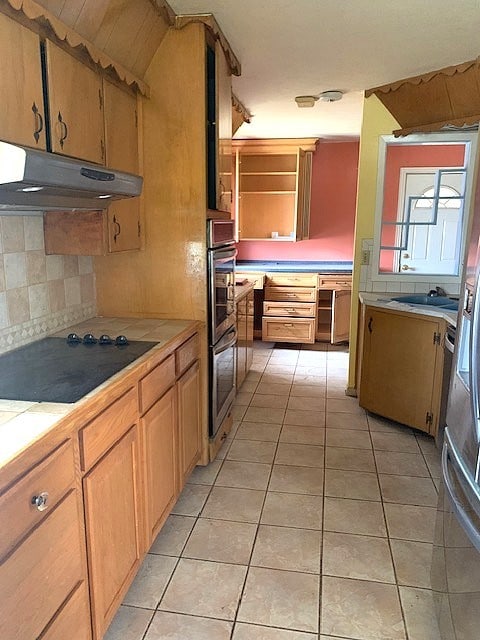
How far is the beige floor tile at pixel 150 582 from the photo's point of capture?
1.73 meters

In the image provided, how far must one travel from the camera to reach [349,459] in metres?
2.81

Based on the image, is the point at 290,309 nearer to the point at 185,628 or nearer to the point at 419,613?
the point at 419,613

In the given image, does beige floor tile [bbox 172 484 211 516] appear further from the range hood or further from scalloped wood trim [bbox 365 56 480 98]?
scalloped wood trim [bbox 365 56 480 98]

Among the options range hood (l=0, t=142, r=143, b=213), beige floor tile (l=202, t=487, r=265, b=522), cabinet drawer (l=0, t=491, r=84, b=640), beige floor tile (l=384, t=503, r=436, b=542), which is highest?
range hood (l=0, t=142, r=143, b=213)

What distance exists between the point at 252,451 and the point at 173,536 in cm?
89

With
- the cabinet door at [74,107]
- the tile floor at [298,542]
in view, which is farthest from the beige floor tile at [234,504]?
the cabinet door at [74,107]

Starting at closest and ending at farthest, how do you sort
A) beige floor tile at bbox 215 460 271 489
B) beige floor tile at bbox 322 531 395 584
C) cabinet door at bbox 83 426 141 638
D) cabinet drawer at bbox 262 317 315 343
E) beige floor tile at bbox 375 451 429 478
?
cabinet door at bbox 83 426 141 638 → beige floor tile at bbox 322 531 395 584 → beige floor tile at bbox 215 460 271 489 → beige floor tile at bbox 375 451 429 478 → cabinet drawer at bbox 262 317 315 343

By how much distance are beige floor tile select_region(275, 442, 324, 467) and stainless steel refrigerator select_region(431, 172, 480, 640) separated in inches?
46.3

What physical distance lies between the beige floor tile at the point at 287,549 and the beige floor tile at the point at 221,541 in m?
0.04

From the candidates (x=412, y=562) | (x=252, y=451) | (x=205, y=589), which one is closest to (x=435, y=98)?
(x=252, y=451)

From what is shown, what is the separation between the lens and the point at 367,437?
311cm

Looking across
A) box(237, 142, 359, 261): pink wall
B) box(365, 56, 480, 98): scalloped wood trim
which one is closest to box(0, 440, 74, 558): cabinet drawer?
box(365, 56, 480, 98): scalloped wood trim

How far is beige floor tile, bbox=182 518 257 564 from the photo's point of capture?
6.45ft

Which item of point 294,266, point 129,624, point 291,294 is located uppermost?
point 294,266
